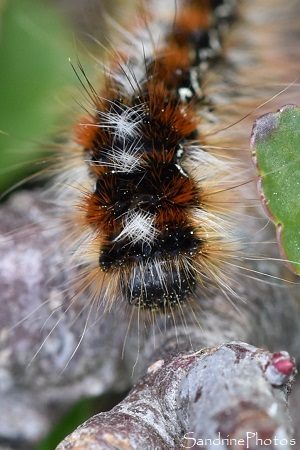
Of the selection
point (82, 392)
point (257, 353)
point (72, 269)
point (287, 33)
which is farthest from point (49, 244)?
point (287, 33)

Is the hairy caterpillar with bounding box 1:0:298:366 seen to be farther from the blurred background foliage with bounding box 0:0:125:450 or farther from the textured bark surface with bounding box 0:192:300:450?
the blurred background foliage with bounding box 0:0:125:450

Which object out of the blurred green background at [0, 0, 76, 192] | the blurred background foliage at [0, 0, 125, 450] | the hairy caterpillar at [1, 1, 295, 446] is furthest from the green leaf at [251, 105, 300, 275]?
the blurred green background at [0, 0, 76, 192]

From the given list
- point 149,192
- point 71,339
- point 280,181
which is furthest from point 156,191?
point 71,339

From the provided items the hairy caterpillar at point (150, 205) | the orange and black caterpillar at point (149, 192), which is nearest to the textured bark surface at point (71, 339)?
the hairy caterpillar at point (150, 205)

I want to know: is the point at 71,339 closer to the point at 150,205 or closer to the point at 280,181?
the point at 150,205

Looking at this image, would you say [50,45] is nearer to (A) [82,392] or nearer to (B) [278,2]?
(B) [278,2]
